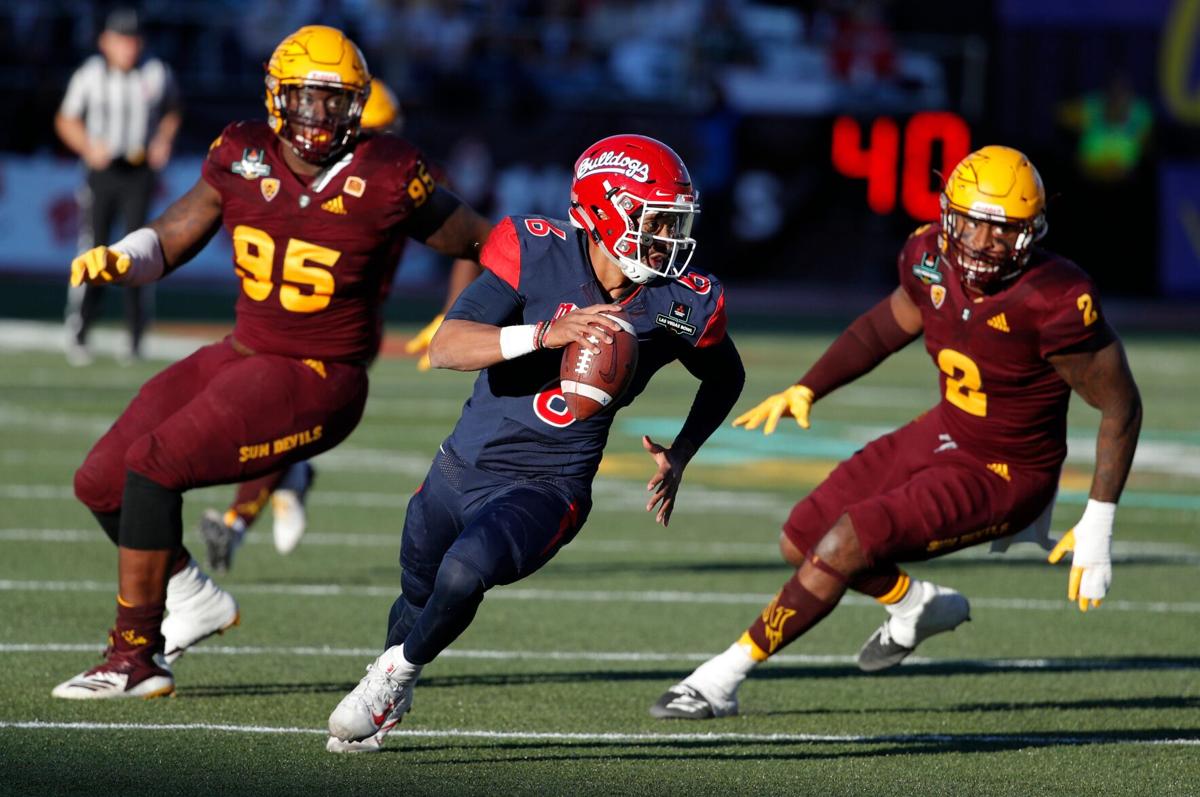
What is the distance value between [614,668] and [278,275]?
5.51 ft

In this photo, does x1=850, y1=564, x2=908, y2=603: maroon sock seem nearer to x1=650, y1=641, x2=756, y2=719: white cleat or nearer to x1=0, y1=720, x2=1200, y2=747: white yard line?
x1=650, y1=641, x2=756, y2=719: white cleat

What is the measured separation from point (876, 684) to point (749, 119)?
666 inches

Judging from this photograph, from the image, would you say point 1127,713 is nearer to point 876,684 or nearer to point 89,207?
point 876,684

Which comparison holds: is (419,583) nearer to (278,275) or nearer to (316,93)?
(278,275)

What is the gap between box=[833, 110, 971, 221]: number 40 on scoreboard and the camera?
21.9m

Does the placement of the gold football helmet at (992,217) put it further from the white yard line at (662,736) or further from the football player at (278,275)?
the football player at (278,275)

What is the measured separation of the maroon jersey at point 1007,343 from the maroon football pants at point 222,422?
5.98 feet

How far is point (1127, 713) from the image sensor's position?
620 centimetres

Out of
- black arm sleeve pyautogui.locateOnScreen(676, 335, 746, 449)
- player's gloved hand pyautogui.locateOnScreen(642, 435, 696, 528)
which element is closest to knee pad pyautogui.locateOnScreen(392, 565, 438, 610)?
player's gloved hand pyautogui.locateOnScreen(642, 435, 696, 528)

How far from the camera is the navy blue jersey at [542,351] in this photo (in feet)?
17.3

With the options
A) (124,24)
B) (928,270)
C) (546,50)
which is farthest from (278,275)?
(546,50)

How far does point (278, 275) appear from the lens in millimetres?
6312

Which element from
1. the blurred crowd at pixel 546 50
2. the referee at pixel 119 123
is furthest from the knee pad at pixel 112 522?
the blurred crowd at pixel 546 50

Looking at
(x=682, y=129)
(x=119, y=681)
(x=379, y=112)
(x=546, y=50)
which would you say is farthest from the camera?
(x=546, y=50)
